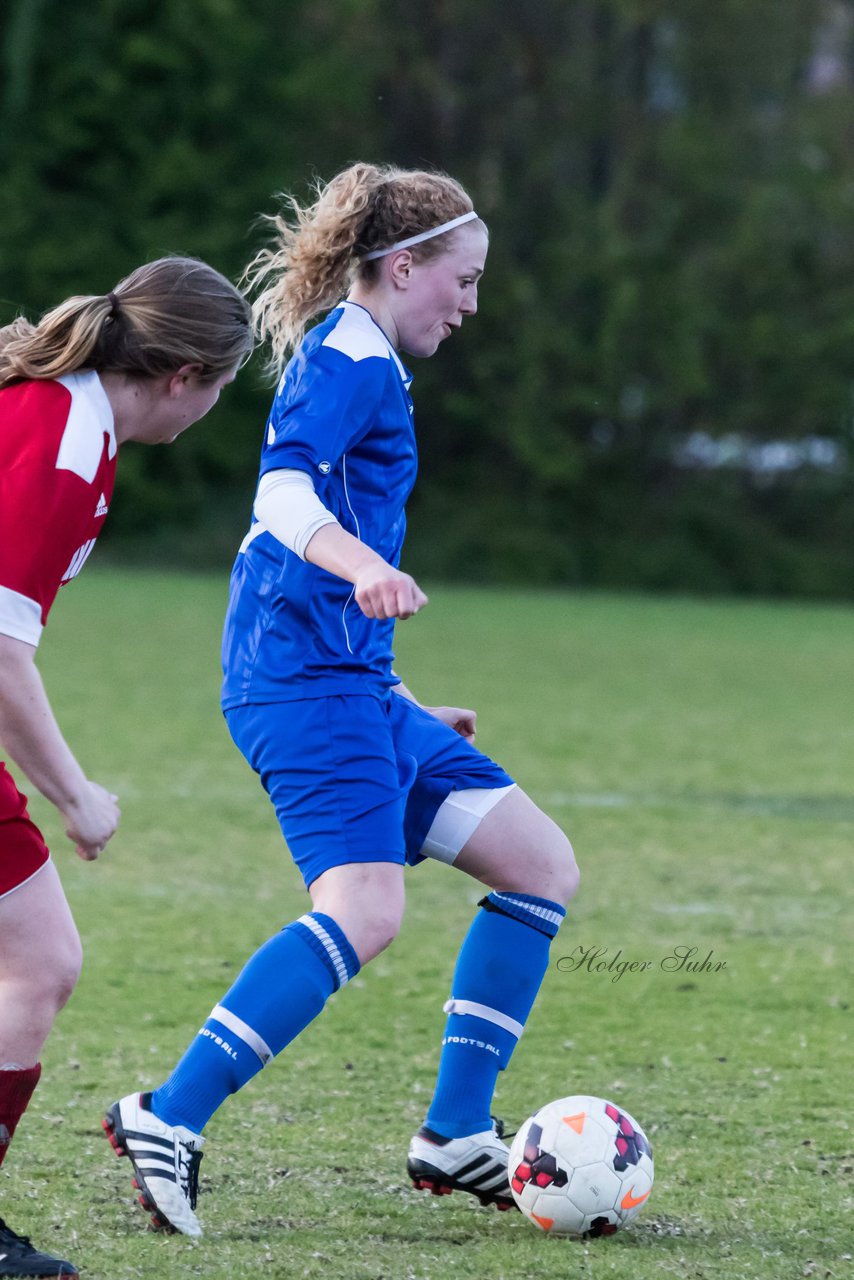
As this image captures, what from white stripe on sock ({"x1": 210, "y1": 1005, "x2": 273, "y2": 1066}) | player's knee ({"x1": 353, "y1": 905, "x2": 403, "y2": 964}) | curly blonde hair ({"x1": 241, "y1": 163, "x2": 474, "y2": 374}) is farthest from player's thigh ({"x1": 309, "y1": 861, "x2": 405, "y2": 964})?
curly blonde hair ({"x1": 241, "y1": 163, "x2": 474, "y2": 374})

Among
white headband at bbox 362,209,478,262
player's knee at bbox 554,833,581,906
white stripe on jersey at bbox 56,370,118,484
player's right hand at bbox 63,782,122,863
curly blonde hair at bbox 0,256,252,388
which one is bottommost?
player's knee at bbox 554,833,581,906

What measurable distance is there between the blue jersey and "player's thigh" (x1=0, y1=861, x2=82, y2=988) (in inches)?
22.0

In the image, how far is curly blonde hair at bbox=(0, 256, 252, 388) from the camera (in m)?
2.76

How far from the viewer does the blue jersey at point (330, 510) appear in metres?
3.13

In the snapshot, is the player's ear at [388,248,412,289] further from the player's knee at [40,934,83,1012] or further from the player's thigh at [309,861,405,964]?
the player's knee at [40,934,83,1012]

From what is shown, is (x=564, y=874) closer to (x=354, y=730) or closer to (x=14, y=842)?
(x=354, y=730)

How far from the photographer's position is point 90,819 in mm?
2699

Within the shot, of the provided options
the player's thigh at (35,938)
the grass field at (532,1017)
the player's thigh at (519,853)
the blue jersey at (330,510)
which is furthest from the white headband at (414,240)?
the grass field at (532,1017)

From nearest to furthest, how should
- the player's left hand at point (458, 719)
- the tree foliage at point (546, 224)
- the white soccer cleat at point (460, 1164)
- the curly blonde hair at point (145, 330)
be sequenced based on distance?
1. the curly blonde hair at point (145, 330)
2. the white soccer cleat at point (460, 1164)
3. the player's left hand at point (458, 719)
4. the tree foliage at point (546, 224)

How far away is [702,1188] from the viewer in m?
3.37

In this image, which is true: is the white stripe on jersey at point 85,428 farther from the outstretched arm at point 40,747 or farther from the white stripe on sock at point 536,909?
the white stripe on sock at point 536,909

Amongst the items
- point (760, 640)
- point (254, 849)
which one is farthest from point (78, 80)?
point (254, 849)

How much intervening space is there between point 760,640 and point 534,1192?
14.6 meters

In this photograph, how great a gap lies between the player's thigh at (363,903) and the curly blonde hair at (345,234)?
38.5 inches
